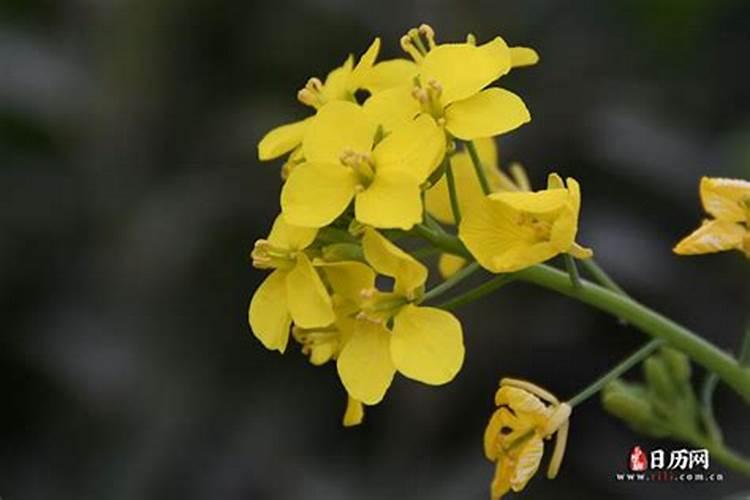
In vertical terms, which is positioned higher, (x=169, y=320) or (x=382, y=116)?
(x=382, y=116)

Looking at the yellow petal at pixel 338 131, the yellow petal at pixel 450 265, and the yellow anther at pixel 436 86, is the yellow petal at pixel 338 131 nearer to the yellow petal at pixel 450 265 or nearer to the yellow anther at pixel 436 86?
the yellow anther at pixel 436 86

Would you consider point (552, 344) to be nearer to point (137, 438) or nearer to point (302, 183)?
point (137, 438)

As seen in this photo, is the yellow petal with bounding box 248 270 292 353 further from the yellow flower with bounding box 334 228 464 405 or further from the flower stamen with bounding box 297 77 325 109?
the flower stamen with bounding box 297 77 325 109

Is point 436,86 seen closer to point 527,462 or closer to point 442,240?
point 442,240

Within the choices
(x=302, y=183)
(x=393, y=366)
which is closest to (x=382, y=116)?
(x=302, y=183)

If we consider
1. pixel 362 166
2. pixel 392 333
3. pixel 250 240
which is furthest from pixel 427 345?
pixel 250 240

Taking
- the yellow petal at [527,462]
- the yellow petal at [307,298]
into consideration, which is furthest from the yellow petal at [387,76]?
the yellow petal at [527,462]
